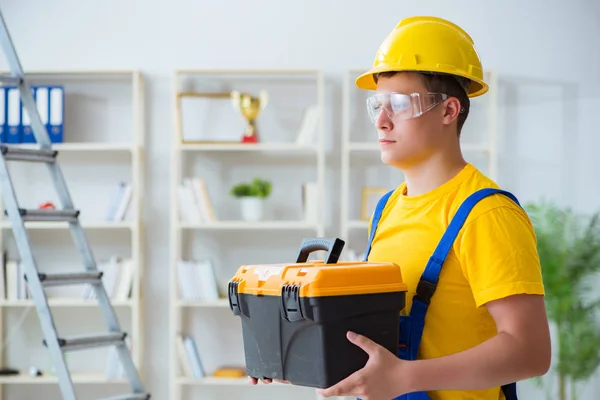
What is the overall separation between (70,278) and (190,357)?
160 centimetres

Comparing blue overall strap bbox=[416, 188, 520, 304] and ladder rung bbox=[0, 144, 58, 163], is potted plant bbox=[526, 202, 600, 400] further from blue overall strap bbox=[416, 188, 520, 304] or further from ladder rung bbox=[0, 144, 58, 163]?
blue overall strap bbox=[416, 188, 520, 304]

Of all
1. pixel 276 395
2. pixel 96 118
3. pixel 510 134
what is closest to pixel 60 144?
pixel 96 118

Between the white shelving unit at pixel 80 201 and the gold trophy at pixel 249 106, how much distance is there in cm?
58

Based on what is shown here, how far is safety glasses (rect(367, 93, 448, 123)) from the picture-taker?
1.39 m

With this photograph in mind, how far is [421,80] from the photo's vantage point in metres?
1.42

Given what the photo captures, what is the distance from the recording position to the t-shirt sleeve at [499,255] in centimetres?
123

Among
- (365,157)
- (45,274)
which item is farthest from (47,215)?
(365,157)

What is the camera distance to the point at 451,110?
1.43m

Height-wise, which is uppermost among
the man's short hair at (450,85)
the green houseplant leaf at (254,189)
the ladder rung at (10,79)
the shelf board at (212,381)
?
the ladder rung at (10,79)

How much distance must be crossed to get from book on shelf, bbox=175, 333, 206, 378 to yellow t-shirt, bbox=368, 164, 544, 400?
3.37m

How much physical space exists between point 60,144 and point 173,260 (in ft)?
2.96

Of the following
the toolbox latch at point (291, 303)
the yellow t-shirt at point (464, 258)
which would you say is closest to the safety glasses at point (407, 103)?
the yellow t-shirt at point (464, 258)

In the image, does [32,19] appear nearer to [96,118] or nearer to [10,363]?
[96,118]

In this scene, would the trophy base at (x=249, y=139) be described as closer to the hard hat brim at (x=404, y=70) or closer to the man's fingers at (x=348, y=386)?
the hard hat brim at (x=404, y=70)
